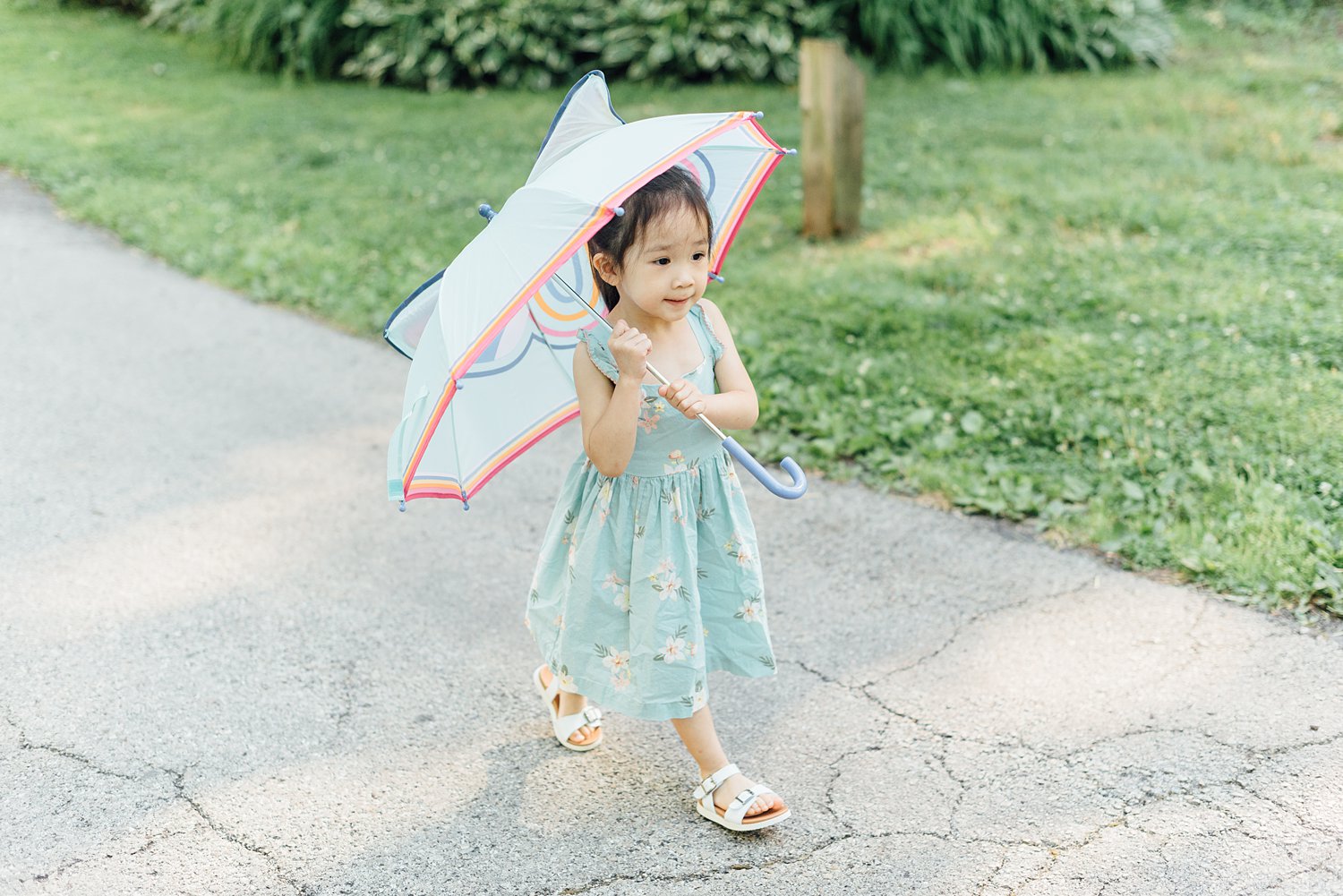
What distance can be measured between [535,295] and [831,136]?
13.2 feet

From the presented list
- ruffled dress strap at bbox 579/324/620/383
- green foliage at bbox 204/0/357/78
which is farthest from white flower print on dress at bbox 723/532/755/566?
green foliage at bbox 204/0/357/78

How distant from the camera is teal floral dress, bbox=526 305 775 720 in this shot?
2650 millimetres

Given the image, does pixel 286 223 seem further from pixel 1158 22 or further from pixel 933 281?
pixel 1158 22

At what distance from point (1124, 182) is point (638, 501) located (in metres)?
5.16

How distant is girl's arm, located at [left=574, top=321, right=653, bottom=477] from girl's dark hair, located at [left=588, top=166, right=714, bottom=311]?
16cm

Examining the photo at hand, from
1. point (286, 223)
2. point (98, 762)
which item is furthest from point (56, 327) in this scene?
point (98, 762)

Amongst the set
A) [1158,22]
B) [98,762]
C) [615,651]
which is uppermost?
[1158,22]

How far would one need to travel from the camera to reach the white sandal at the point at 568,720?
119 inches

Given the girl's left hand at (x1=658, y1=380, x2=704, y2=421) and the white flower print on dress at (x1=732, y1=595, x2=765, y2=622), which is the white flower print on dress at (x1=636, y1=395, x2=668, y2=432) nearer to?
the girl's left hand at (x1=658, y1=380, x2=704, y2=421)

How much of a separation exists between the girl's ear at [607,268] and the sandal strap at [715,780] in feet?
3.56

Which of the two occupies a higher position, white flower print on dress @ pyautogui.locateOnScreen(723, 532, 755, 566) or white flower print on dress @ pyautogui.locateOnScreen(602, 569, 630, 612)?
white flower print on dress @ pyautogui.locateOnScreen(723, 532, 755, 566)

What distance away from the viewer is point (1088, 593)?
11.8 feet

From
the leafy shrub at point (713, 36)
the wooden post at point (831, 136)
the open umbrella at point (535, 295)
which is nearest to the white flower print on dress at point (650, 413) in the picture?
the open umbrella at point (535, 295)

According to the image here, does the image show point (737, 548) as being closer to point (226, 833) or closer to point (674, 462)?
point (674, 462)
